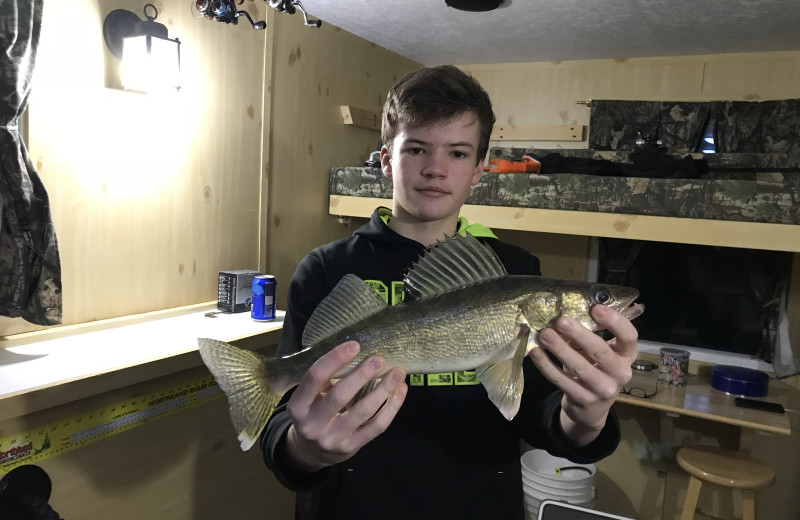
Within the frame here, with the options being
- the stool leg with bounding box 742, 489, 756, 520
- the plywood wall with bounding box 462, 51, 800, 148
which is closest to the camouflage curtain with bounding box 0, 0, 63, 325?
the stool leg with bounding box 742, 489, 756, 520

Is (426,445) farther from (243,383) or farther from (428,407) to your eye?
(243,383)

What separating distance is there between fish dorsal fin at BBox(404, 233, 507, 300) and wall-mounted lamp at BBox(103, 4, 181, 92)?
→ 5.64 feet

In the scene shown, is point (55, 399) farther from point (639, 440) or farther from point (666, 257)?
point (666, 257)

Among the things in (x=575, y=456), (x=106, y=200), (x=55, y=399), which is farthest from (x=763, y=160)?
(x=55, y=399)

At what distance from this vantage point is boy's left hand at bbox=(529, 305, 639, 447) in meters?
0.91

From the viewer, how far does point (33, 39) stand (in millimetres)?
1758

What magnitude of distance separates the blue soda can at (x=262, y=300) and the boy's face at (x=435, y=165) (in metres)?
1.39

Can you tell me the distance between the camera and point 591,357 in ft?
3.10

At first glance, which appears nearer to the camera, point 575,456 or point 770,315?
point 575,456

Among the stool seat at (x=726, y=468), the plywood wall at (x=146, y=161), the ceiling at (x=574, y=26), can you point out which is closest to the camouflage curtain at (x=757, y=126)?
the ceiling at (x=574, y=26)

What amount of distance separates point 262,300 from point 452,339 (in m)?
1.67

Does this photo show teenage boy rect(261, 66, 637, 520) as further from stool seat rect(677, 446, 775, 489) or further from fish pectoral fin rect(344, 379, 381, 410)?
stool seat rect(677, 446, 775, 489)

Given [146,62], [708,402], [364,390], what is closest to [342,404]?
[364,390]

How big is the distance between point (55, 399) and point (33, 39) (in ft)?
3.56
